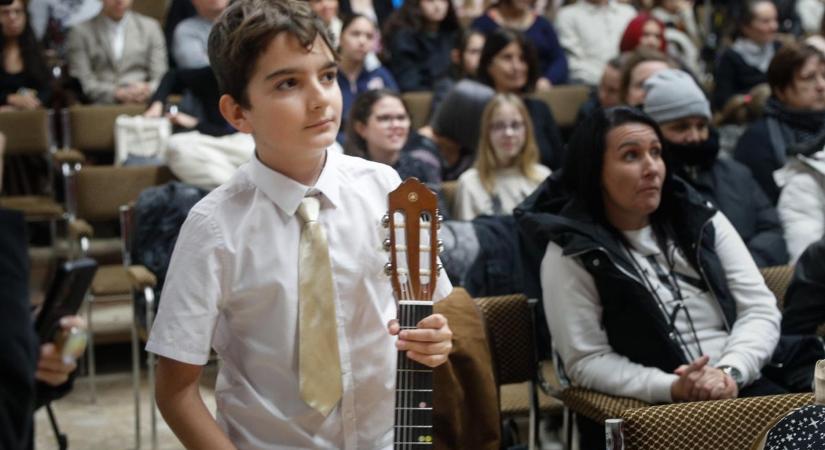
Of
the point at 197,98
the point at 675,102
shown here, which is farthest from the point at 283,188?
the point at 197,98

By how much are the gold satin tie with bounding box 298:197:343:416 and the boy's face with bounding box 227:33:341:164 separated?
133 mm

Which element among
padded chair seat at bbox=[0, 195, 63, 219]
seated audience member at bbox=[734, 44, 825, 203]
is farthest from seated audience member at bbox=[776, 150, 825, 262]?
padded chair seat at bbox=[0, 195, 63, 219]

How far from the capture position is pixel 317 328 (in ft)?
5.92

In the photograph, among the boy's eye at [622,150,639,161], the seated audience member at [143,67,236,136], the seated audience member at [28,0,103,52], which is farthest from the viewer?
the seated audience member at [28,0,103,52]

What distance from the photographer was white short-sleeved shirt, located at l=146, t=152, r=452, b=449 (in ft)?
5.89

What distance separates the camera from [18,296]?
4.71 ft

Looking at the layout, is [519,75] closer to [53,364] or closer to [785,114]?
[785,114]

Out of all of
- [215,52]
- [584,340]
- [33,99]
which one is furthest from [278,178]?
[33,99]

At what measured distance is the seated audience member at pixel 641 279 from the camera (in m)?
2.69

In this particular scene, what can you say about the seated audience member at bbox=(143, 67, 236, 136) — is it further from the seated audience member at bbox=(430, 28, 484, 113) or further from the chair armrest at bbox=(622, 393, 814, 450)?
the chair armrest at bbox=(622, 393, 814, 450)

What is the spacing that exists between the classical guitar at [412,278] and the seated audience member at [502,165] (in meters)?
2.47

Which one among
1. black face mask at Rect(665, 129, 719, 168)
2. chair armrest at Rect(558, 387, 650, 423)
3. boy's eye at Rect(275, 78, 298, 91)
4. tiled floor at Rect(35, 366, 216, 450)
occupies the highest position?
boy's eye at Rect(275, 78, 298, 91)

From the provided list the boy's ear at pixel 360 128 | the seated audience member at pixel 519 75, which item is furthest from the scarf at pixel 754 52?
the boy's ear at pixel 360 128

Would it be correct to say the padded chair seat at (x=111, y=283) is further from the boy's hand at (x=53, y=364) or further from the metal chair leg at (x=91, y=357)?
the boy's hand at (x=53, y=364)
